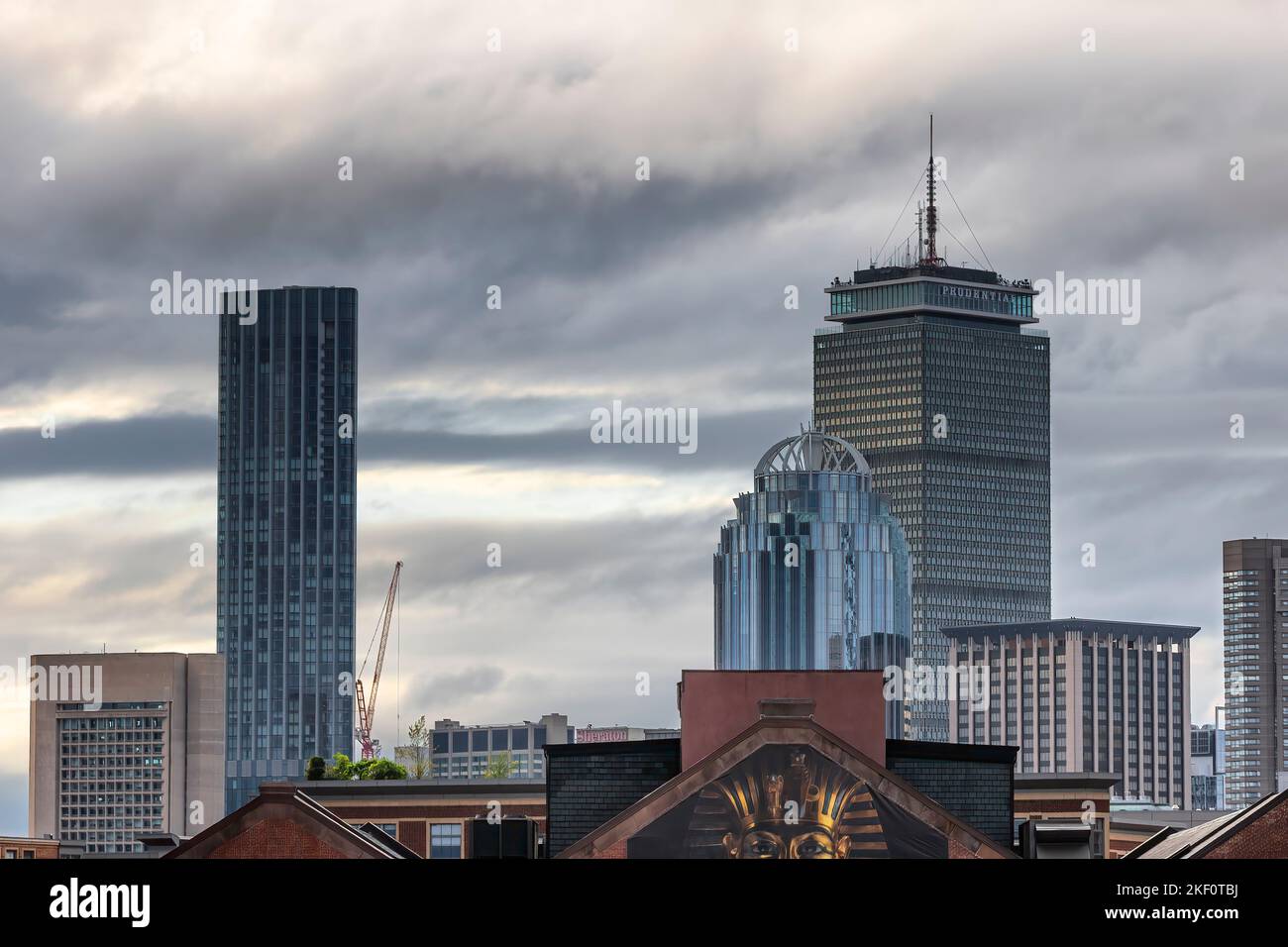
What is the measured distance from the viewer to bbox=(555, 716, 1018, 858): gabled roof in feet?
281

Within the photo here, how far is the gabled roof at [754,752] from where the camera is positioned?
8569cm

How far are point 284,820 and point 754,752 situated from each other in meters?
20.5

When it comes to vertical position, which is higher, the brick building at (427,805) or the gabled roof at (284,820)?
the gabled roof at (284,820)

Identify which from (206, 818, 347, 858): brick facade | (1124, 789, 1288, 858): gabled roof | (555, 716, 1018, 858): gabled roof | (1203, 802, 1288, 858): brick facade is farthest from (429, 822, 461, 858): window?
(1203, 802, 1288, 858): brick facade

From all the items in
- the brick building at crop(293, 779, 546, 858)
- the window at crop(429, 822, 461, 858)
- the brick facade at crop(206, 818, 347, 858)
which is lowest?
the window at crop(429, 822, 461, 858)

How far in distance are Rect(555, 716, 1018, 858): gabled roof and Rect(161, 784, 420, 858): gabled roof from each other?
491 inches

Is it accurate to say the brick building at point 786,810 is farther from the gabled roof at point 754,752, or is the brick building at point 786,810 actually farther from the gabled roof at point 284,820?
the gabled roof at point 284,820

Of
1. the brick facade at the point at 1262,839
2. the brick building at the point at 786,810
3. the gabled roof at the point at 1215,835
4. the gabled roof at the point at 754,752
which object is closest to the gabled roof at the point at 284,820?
the gabled roof at the point at 754,752

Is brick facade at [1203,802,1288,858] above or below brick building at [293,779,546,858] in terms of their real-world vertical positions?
above

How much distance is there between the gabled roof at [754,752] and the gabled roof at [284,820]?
12.5 meters

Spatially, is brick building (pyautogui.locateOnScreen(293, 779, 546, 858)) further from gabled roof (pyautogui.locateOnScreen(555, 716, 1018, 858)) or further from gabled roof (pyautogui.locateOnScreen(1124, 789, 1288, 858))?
gabled roof (pyautogui.locateOnScreen(1124, 789, 1288, 858))
